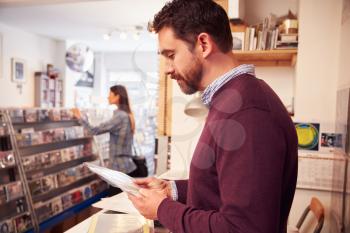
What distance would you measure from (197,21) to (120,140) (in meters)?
2.95

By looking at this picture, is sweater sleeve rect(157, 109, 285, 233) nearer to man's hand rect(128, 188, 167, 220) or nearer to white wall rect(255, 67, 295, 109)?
man's hand rect(128, 188, 167, 220)

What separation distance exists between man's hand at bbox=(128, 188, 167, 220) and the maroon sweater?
0.04 metres

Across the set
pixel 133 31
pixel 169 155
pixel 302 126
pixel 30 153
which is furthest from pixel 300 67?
pixel 133 31

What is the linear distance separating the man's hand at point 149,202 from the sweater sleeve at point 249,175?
6.5 inches

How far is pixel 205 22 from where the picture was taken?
0.87m

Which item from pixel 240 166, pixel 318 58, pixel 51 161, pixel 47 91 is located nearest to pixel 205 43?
pixel 240 166

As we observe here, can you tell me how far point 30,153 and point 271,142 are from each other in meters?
3.14

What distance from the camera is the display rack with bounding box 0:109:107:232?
3.10m


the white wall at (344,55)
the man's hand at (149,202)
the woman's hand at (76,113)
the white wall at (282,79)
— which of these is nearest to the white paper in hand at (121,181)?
the man's hand at (149,202)

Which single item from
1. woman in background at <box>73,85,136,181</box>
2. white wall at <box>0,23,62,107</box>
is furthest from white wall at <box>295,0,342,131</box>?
white wall at <box>0,23,62,107</box>

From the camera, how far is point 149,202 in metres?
0.91

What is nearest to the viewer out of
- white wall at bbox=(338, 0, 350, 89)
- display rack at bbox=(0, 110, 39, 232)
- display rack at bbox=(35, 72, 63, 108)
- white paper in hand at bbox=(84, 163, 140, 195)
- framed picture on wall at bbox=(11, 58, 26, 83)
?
white paper in hand at bbox=(84, 163, 140, 195)

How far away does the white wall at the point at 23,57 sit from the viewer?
4.79 m

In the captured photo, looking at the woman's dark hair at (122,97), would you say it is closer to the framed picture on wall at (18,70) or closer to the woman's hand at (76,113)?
the woman's hand at (76,113)
